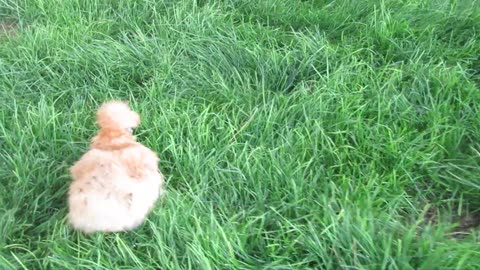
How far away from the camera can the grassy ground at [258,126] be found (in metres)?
2.21

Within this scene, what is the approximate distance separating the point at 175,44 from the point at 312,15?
2.71 feet

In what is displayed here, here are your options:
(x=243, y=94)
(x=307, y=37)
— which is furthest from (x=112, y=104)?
(x=307, y=37)

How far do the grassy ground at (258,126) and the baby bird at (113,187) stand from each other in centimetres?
8

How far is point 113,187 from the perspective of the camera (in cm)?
217

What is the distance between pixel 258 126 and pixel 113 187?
0.87 meters

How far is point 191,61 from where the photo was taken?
3.38 metres

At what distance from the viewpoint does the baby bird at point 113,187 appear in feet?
7.13

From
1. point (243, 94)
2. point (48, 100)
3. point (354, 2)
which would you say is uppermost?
point (354, 2)

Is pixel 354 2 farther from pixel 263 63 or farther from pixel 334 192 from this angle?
pixel 334 192

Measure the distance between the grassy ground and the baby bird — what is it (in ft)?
0.26

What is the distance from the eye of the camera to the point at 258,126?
2.83m

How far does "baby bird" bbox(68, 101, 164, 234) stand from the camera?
7.13 feet

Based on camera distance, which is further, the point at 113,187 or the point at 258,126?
the point at 258,126

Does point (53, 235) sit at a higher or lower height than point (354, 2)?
lower
